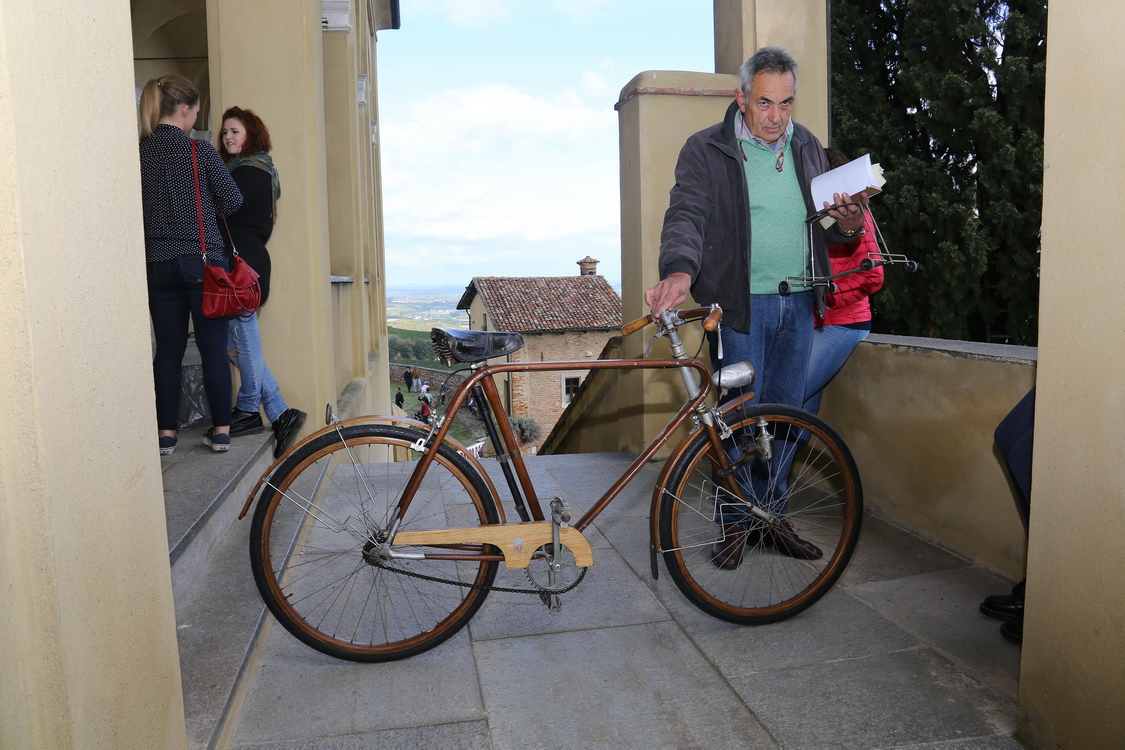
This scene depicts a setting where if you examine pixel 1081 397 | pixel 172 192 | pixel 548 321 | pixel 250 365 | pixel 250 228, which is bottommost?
pixel 548 321

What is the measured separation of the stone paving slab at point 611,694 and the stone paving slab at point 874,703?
0.10 metres

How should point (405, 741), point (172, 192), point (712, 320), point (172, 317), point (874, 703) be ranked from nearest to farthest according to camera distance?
point (405, 741) < point (874, 703) < point (712, 320) < point (172, 192) < point (172, 317)

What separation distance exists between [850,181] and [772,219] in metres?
0.35

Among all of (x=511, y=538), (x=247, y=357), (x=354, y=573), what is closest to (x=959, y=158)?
(x=247, y=357)

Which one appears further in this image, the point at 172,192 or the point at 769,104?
the point at 172,192

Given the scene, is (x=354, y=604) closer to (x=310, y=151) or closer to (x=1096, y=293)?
(x=1096, y=293)

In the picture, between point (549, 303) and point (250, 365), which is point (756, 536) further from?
point (549, 303)

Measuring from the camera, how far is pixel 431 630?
8.98ft

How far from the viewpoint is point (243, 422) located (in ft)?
14.4

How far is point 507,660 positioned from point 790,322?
5.37ft

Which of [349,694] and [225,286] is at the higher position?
[225,286]

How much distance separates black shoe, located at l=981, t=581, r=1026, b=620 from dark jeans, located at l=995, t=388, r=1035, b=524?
37cm

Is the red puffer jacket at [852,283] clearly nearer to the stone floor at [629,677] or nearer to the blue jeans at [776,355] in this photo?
the blue jeans at [776,355]

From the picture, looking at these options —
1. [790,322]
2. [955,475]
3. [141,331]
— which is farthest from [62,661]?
[955,475]
